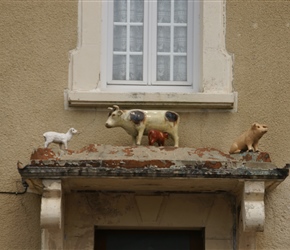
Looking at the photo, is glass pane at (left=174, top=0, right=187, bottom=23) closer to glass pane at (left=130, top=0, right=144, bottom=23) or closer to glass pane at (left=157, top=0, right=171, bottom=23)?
glass pane at (left=157, top=0, right=171, bottom=23)

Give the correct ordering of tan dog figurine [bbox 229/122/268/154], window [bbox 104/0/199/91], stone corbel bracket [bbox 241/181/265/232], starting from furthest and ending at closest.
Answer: window [bbox 104/0/199/91] < tan dog figurine [bbox 229/122/268/154] < stone corbel bracket [bbox 241/181/265/232]

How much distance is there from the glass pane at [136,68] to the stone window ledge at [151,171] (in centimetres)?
111

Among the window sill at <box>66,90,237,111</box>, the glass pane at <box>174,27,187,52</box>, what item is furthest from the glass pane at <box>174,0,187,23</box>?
the window sill at <box>66,90,237,111</box>

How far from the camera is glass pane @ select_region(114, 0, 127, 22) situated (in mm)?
11234

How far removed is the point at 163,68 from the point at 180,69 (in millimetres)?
171

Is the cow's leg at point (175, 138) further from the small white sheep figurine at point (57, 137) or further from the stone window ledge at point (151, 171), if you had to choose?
the small white sheep figurine at point (57, 137)

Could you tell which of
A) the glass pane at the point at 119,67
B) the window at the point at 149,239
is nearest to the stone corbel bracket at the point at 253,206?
the window at the point at 149,239

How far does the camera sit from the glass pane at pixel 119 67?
36.4 ft

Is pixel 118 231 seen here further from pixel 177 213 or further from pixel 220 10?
pixel 220 10

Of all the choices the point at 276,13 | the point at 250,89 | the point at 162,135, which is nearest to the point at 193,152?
the point at 162,135

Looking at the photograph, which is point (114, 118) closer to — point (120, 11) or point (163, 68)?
point (163, 68)

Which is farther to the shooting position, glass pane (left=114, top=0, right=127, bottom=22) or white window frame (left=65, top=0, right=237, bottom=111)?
glass pane (left=114, top=0, right=127, bottom=22)

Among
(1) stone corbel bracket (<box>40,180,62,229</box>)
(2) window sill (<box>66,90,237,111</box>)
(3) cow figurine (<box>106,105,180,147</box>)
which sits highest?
(2) window sill (<box>66,90,237,111</box>)

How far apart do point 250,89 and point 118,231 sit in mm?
1889
